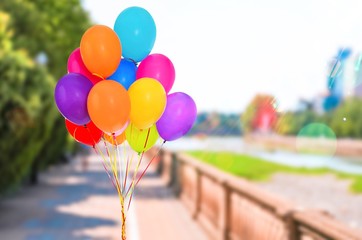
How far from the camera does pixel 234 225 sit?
10.5m

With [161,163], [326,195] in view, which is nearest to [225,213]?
[161,163]

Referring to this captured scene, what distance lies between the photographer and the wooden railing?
6.10m

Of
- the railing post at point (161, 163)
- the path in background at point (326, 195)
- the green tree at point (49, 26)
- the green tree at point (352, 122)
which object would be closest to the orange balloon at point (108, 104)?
the path in background at point (326, 195)

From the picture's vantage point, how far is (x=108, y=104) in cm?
482

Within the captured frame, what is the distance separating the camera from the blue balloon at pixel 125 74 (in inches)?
211

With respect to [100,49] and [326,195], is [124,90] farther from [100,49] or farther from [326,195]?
[326,195]

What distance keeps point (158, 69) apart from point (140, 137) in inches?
28.7

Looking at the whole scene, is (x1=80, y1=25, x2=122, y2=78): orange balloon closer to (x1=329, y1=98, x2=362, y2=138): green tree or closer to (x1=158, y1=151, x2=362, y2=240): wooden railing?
(x1=158, y1=151, x2=362, y2=240): wooden railing

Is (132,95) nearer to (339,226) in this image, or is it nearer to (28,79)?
(339,226)

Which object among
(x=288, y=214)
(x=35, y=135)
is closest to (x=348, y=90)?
(x=288, y=214)

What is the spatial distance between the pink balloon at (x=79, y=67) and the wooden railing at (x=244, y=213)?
2.51m

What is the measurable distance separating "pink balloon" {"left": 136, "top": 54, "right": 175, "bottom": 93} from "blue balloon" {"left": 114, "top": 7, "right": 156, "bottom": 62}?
121mm

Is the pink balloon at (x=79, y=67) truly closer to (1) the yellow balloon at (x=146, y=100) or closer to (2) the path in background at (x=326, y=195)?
(1) the yellow balloon at (x=146, y=100)

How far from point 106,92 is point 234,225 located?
6.23m
